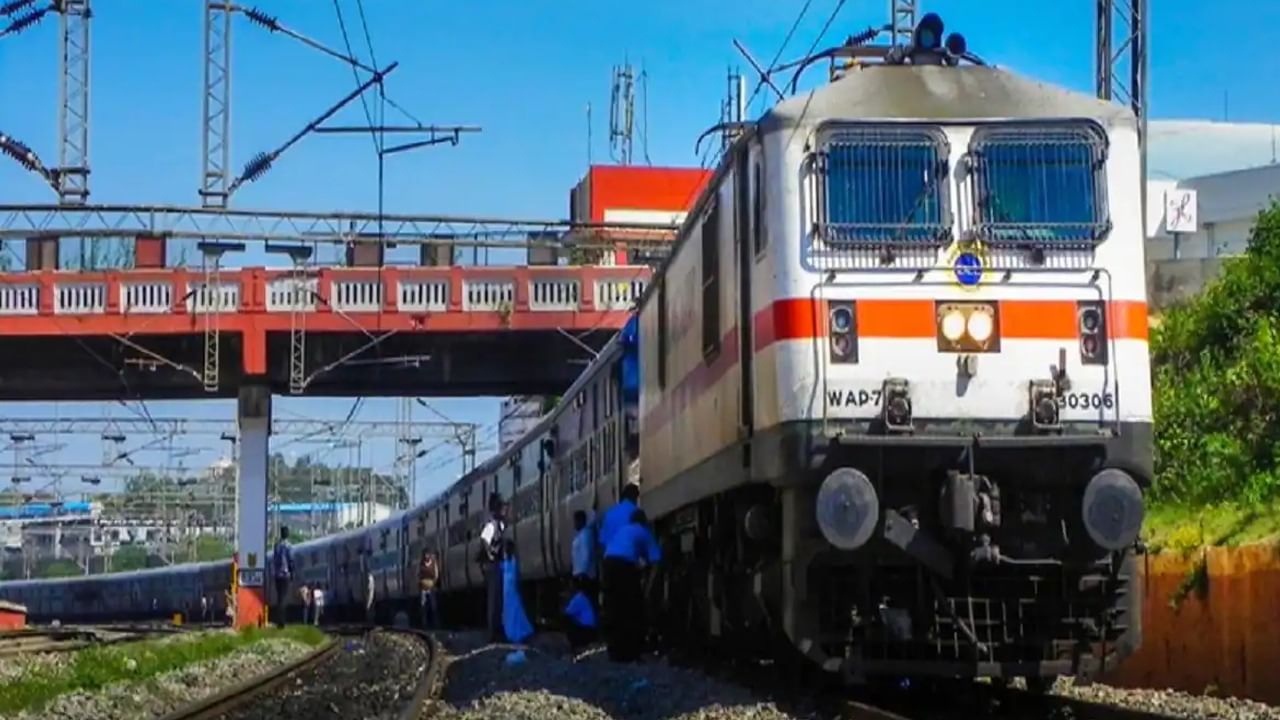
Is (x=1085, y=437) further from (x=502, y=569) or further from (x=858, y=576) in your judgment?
(x=502, y=569)

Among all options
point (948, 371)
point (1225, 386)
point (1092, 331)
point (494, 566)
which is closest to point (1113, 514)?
point (1092, 331)

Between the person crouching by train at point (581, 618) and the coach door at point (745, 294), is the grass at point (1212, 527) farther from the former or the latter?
the person crouching by train at point (581, 618)

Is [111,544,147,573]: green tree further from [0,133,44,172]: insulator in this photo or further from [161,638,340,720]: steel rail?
[161,638,340,720]: steel rail

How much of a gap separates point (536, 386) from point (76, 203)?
14.2 meters

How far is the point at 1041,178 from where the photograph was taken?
36.4 feet

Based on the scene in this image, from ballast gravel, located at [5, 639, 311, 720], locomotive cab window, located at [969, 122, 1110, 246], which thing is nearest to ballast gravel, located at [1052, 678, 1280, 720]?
locomotive cab window, located at [969, 122, 1110, 246]

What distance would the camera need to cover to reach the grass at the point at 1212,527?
1309 cm

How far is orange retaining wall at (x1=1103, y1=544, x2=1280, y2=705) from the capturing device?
38.9 feet

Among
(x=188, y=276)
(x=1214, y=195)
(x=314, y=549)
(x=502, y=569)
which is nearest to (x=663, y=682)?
(x=502, y=569)

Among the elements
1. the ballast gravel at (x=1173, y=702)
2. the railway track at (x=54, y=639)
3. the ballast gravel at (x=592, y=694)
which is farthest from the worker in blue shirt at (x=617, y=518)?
the railway track at (x=54, y=639)

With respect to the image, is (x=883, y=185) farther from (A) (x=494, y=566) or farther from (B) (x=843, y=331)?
(A) (x=494, y=566)

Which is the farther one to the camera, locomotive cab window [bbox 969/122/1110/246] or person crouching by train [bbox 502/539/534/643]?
person crouching by train [bbox 502/539/534/643]

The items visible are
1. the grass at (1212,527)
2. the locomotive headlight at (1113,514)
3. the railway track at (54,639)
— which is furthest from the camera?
the railway track at (54,639)

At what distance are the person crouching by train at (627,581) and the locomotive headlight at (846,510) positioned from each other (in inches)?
257
